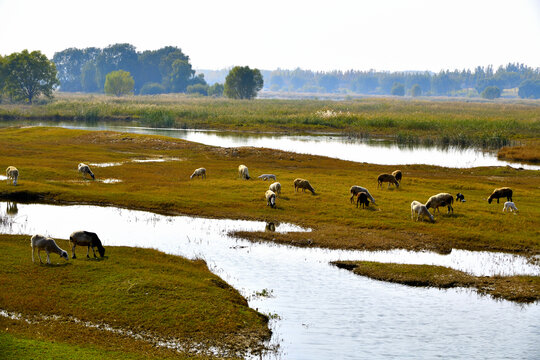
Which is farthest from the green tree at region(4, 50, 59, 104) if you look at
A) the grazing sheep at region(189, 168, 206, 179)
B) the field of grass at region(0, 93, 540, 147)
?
the grazing sheep at region(189, 168, 206, 179)

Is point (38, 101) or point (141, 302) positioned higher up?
point (38, 101)

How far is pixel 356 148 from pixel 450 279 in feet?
165

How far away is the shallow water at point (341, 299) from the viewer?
17.0 meters

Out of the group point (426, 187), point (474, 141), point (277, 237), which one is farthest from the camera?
point (474, 141)

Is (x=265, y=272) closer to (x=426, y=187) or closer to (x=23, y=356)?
(x=23, y=356)

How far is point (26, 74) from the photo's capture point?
136 metres

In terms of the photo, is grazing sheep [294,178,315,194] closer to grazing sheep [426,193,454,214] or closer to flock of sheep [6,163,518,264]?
flock of sheep [6,163,518,264]

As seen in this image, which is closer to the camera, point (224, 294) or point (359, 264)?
point (224, 294)

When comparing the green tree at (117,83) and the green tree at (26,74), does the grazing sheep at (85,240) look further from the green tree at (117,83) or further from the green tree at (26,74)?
the green tree at (117,83)

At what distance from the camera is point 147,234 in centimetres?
2869

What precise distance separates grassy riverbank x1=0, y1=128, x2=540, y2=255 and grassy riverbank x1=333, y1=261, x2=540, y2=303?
10.4 ft

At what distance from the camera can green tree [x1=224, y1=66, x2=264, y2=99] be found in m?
180

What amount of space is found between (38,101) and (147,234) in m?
128

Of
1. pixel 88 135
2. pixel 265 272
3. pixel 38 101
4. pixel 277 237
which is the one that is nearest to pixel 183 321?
pixel 265 272
